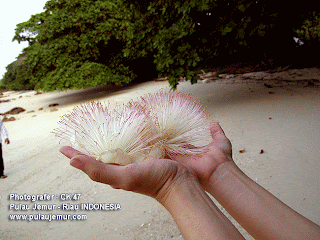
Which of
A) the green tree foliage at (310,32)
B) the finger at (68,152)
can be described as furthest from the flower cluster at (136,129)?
the green tree foliage at (310,32)

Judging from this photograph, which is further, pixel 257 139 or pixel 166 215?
pixel 257 139

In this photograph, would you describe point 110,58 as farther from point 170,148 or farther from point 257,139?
point 170,148

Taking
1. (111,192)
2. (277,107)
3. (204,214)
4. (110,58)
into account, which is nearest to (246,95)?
(277,107)

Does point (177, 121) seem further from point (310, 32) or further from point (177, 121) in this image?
point (310, 32)

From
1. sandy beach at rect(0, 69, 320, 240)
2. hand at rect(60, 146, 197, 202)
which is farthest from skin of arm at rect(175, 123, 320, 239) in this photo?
sandy beach at rect(0, 69, 320, 240)

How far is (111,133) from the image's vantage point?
1381 mm

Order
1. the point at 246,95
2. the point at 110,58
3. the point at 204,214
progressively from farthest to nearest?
the point at 110,58 < the point at 246,95 < the point at 204,214

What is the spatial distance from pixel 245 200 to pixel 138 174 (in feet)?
2.05

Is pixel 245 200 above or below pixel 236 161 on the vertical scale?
above

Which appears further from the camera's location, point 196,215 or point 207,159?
point 207,159

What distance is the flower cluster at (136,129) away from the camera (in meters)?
1.37

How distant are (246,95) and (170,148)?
498 cm

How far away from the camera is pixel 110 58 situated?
10.8m

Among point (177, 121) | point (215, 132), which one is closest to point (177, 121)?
point (177, 121)
